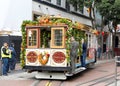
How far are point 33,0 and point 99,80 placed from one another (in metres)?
14.1

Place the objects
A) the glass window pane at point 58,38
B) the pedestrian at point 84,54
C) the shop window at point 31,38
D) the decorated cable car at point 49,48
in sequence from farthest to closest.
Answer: the pedestrian at point 84,54
the shop window at point 31,38
the glass window pane at point 58,38
the decorated cable car at point 49,48

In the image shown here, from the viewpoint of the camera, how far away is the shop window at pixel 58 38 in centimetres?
1684

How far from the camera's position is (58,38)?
17.0 m

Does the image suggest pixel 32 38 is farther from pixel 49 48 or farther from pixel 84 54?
pixel 84 54

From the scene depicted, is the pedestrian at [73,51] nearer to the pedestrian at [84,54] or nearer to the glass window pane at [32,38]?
the glass window pane at [32,38]

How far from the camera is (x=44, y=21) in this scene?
56.9 ft

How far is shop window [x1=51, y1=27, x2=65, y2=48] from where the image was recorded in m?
16.8

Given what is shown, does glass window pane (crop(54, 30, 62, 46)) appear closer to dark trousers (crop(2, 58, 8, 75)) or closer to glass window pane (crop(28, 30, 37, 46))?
glass window pane (crop(28, 30, 37, 46))

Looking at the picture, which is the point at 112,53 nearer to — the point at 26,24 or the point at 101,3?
the point at 101,3

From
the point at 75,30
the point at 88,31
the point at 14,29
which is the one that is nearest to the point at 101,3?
the point at 14,29

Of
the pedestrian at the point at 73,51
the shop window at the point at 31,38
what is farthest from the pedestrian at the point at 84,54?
the shop window at the point at 31,38

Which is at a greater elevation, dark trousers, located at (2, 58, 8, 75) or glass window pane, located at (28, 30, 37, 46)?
glass window pane, located at (28, 30, 37, 46)

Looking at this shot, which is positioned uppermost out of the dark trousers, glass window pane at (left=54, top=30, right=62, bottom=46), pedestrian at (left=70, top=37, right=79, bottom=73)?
glass window pane at (left=54, top=30, right=62, bottom=46)

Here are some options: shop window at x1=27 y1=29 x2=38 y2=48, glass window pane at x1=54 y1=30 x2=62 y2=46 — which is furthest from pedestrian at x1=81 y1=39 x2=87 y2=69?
shop window at x1=27 y1=29 x2=38 y2=48
